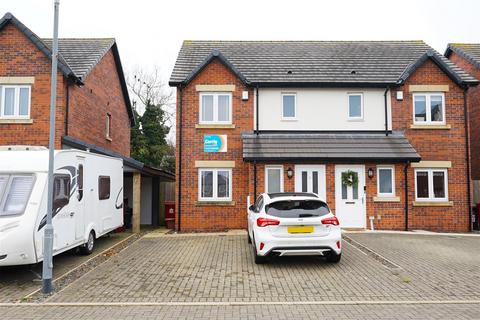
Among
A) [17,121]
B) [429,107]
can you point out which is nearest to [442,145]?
[429,107]

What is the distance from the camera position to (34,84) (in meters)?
14.0

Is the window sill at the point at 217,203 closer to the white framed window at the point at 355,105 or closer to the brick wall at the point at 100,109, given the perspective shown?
the brick wall at the point at 100,109

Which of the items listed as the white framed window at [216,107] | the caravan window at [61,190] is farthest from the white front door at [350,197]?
the caravan window at [61,190]

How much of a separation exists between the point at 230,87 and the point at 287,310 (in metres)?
10.7

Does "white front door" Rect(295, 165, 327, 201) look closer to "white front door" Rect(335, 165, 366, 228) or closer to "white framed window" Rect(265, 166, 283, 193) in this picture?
"white front door" Rect(335, 165, 366, 228)

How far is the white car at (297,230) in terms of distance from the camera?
26.9ft

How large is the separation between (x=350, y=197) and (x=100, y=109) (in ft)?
38.1

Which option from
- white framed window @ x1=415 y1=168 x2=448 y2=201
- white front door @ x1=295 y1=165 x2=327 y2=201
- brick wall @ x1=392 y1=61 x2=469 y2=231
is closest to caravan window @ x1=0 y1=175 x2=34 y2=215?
white front door @ x1=295 y1=165 x2=327 y2=201

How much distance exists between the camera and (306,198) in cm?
862

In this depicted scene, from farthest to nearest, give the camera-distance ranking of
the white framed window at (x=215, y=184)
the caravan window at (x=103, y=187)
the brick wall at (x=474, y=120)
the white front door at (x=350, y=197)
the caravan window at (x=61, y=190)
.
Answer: the brick wall at (x=474, y=120) → the white framed window at (x=215, y=184) → the white front door at (x=350, y=197) → the caravan window at (x=103, y=187) → the caravan window at (x=61, y=190)

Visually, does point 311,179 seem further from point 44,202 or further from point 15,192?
point 15,192

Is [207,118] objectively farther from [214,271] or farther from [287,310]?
[287,310]

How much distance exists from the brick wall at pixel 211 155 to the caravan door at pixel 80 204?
17.4 ft

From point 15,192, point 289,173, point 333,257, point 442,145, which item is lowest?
point 333,257
